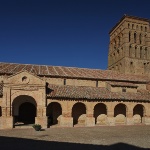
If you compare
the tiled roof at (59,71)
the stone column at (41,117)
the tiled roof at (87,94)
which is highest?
the tiled roof at (59,71)

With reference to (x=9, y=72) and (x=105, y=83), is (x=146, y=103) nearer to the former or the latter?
(x=105, y=83)

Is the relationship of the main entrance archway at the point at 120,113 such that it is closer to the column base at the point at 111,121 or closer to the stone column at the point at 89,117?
the column base at the point at 111,121

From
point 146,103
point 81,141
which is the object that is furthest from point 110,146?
point 146,103

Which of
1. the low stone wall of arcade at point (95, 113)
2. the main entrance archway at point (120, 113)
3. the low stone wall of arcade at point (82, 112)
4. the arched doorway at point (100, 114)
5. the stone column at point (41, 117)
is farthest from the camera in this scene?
the main entrance archway at point (120, 113)

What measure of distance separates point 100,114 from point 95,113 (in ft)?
2.67

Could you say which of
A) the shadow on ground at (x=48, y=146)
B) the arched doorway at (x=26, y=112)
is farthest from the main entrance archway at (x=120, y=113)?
the shadow on ground at (x=48, y=146)

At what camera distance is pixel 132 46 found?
146 ft

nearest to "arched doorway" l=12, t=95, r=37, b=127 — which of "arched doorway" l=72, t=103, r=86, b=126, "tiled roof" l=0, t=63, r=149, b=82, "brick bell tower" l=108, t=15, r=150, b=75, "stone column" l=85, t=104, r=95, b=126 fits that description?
"tiled roof" l=0, t=63, r=149, b=82

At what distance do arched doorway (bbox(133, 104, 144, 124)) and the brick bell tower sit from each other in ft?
35.9

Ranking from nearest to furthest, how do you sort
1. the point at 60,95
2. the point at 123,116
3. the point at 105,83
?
the point at 60,95, the point at 123,116, the point at 105,83

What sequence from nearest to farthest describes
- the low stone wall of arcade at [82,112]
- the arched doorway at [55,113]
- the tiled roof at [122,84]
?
the low stone wall of arcade at [82,112] → the arched doorway at [55,113] → the tiled roof at [122,84]

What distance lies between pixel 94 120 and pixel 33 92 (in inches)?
369

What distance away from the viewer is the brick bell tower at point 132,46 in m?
43.8

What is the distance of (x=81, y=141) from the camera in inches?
716
